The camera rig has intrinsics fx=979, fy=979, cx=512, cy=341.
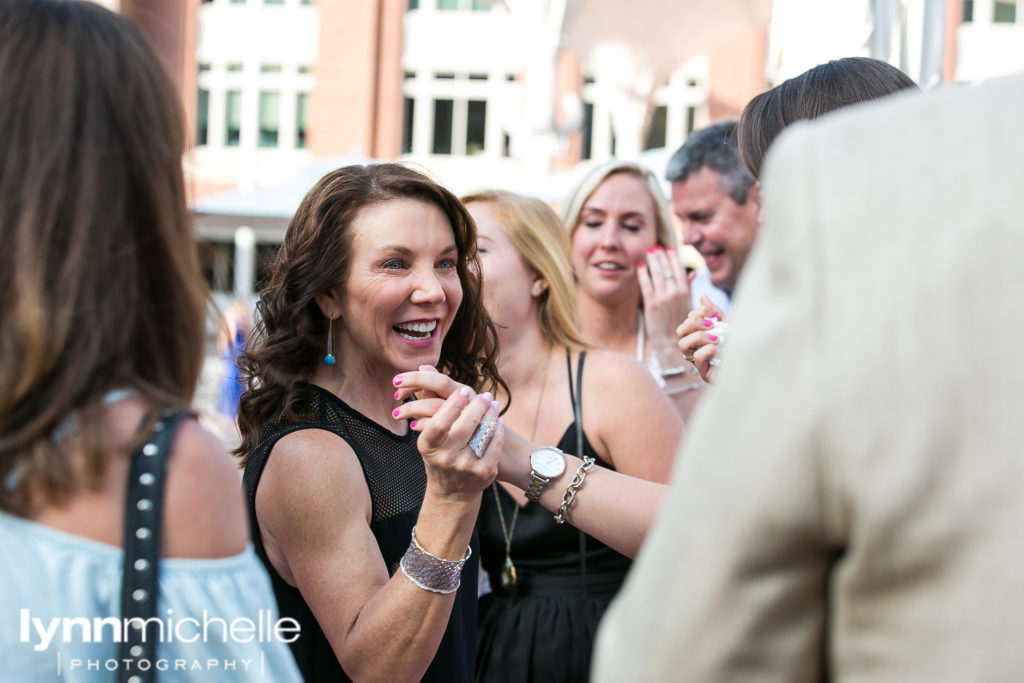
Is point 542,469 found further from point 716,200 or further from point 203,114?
point 203,114

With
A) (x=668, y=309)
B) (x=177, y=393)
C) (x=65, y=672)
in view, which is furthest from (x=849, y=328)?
(x=668, y=309)

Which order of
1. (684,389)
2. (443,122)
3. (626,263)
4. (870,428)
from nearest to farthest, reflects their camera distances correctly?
(870,428), (684,389), (626,263), (443,122)

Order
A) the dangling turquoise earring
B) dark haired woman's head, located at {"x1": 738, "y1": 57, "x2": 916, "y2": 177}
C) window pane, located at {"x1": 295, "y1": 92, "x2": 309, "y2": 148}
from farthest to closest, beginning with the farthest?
window pane, located at {"x1": 295, "y1": 92, "x2": 309, "y2": 148} → the dangling turquoise earring → dark haired woman's head, located at {"x1": 738, "y1": 57, "x2": 916, "y2": 177}

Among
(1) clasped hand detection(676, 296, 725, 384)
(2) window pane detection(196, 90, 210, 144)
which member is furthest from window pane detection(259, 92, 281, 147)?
(1) clasped hand detection(676, 296, 725, 384)

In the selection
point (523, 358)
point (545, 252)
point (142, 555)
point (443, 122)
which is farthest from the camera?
point (443, 122)

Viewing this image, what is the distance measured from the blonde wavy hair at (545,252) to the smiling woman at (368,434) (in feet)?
1.39

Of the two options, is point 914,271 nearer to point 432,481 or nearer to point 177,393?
point 177,393

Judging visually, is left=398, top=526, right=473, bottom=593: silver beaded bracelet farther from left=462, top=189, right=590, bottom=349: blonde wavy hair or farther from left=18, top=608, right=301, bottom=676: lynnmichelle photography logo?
left=462, top=189, right=590, bottom=349: blonde wavy hair

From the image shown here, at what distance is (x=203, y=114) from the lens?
28297 millimetres

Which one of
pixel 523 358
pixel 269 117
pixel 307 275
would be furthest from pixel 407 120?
pixel 307 275

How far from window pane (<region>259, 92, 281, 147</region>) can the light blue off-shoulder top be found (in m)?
28.1

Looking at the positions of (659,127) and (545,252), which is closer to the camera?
(545,252)

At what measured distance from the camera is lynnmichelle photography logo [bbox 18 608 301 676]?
3.68 ft

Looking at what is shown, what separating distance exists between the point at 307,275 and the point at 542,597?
1.13 metres
